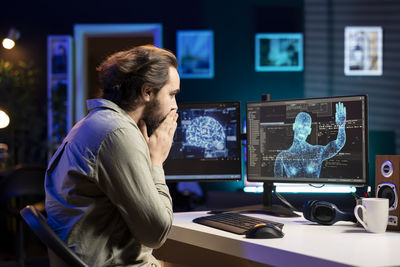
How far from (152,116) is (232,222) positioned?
19.6 inches

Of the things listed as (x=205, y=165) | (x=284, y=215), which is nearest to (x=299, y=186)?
(x=284, y=215)

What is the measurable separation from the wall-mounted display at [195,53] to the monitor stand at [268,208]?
2955 millimetres

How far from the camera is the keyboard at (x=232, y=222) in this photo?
59.3 inches

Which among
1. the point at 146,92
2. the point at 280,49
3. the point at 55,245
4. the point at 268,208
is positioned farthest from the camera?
the point at 280,49

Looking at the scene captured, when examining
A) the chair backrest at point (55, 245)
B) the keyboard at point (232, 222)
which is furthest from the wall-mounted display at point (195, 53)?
the chair backrest at point (55, 245)

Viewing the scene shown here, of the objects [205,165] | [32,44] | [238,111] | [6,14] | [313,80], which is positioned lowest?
Result: [205,165]

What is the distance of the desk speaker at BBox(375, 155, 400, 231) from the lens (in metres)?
1.50

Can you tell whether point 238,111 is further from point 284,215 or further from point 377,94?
point 377,94

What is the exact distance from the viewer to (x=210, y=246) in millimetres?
1487

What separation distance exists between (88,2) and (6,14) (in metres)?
0.95

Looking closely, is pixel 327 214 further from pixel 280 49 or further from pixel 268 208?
pixel 280 49

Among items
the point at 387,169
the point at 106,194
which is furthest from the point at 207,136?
the point at 106,194

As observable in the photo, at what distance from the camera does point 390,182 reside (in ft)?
5.02

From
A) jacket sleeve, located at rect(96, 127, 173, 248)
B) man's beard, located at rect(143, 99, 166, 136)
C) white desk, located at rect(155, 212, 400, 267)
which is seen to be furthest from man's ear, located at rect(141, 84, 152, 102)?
white desk, located at rect(155, 212, 400, 267)
